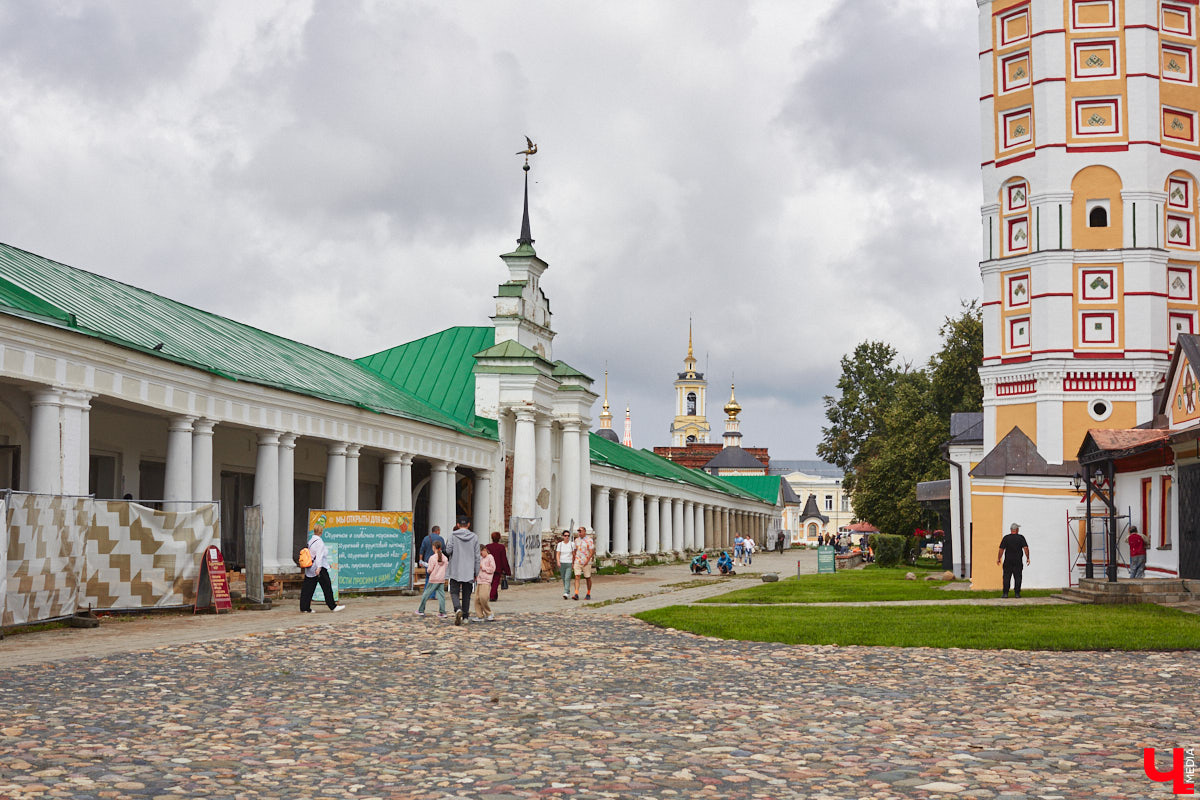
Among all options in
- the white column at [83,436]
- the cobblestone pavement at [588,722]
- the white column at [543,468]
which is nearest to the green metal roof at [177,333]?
the white column at [83,436]

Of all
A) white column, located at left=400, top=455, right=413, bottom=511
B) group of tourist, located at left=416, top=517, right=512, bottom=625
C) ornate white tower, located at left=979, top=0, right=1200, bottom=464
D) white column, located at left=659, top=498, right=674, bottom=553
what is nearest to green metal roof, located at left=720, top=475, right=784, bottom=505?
white column, located at left=659, top=498, right=674, bottom=553

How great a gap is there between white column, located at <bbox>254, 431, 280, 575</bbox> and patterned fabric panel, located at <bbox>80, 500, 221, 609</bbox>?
3.96 meters

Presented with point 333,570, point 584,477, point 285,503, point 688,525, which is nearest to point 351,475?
point 285,503

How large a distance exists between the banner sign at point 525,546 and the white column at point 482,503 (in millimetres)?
2197

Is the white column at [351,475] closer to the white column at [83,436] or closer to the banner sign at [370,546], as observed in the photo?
the banner sign at [370,546]

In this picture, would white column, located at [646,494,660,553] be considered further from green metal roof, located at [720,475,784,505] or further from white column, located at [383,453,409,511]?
green metal roof, located at [720,475,784,505]

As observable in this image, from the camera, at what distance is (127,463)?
26.7 meters

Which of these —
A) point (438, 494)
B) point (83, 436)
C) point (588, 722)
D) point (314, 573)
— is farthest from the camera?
point (438, 494)

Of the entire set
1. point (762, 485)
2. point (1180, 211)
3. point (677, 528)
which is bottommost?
point (677, 528)

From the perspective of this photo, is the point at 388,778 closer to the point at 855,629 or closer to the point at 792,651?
the point at 792,651

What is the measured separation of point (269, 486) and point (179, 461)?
349 centimetres

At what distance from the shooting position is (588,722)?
32.0 ft

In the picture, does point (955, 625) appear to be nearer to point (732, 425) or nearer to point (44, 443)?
point (44, 443)

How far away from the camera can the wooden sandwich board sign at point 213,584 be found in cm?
2212
